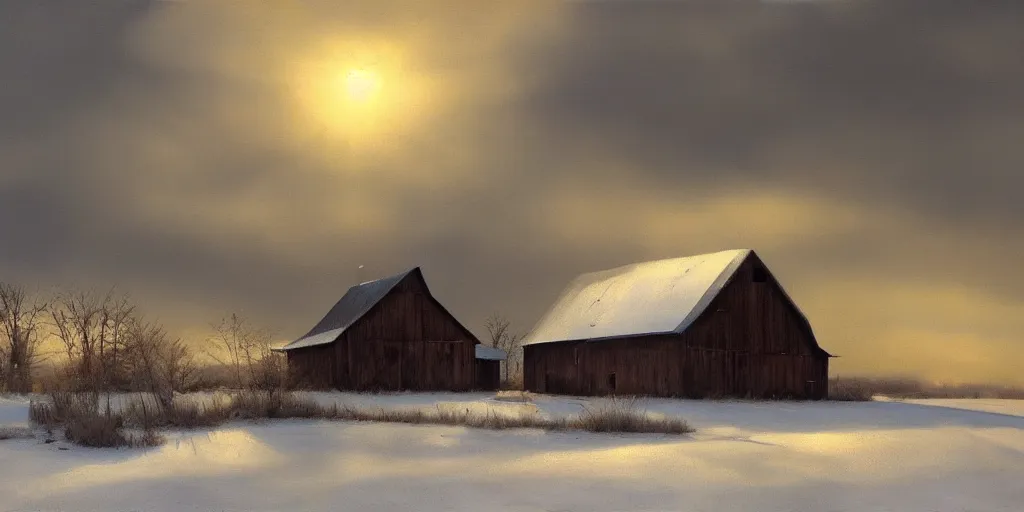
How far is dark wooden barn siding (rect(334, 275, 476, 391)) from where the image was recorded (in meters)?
48.0

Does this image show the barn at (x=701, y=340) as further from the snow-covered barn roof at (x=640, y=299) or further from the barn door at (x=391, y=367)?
the barn door at (x=391, y=367)

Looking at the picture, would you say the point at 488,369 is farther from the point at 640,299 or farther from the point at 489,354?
the point at 640,299

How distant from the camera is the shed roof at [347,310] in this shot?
49366 millimetres

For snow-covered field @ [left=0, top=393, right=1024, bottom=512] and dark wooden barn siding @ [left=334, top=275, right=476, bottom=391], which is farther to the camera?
dark wooden barn siding @ [left=334, top=275, right=476, bottom=391]

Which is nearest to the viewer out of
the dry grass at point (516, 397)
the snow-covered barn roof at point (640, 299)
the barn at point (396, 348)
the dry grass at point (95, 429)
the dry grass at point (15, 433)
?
the dry grass at point (95, 429)

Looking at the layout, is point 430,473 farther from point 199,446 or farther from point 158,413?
point 158,413

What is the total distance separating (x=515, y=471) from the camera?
15.6m

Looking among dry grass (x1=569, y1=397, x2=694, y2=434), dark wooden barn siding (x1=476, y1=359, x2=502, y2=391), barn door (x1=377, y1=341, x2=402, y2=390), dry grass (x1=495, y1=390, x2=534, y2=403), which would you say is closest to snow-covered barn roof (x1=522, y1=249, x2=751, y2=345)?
dark wooden barn siding (x1=476, y1=359, x2=502, y2=391)

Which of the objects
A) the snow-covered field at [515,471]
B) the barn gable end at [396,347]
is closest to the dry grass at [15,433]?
the snow-covered field at [515,471]

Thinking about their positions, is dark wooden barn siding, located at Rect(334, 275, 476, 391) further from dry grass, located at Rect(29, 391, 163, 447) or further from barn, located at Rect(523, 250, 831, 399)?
dry grass, located at Rect(29, 391, 163, 447)

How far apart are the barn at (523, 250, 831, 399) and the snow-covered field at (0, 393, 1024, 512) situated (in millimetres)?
18709

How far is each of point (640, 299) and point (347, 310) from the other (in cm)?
1726

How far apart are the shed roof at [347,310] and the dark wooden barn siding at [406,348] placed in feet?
1.78

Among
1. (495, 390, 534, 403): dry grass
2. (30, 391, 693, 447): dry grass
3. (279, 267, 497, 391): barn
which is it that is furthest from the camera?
(279, 267, 497, 391): barn
